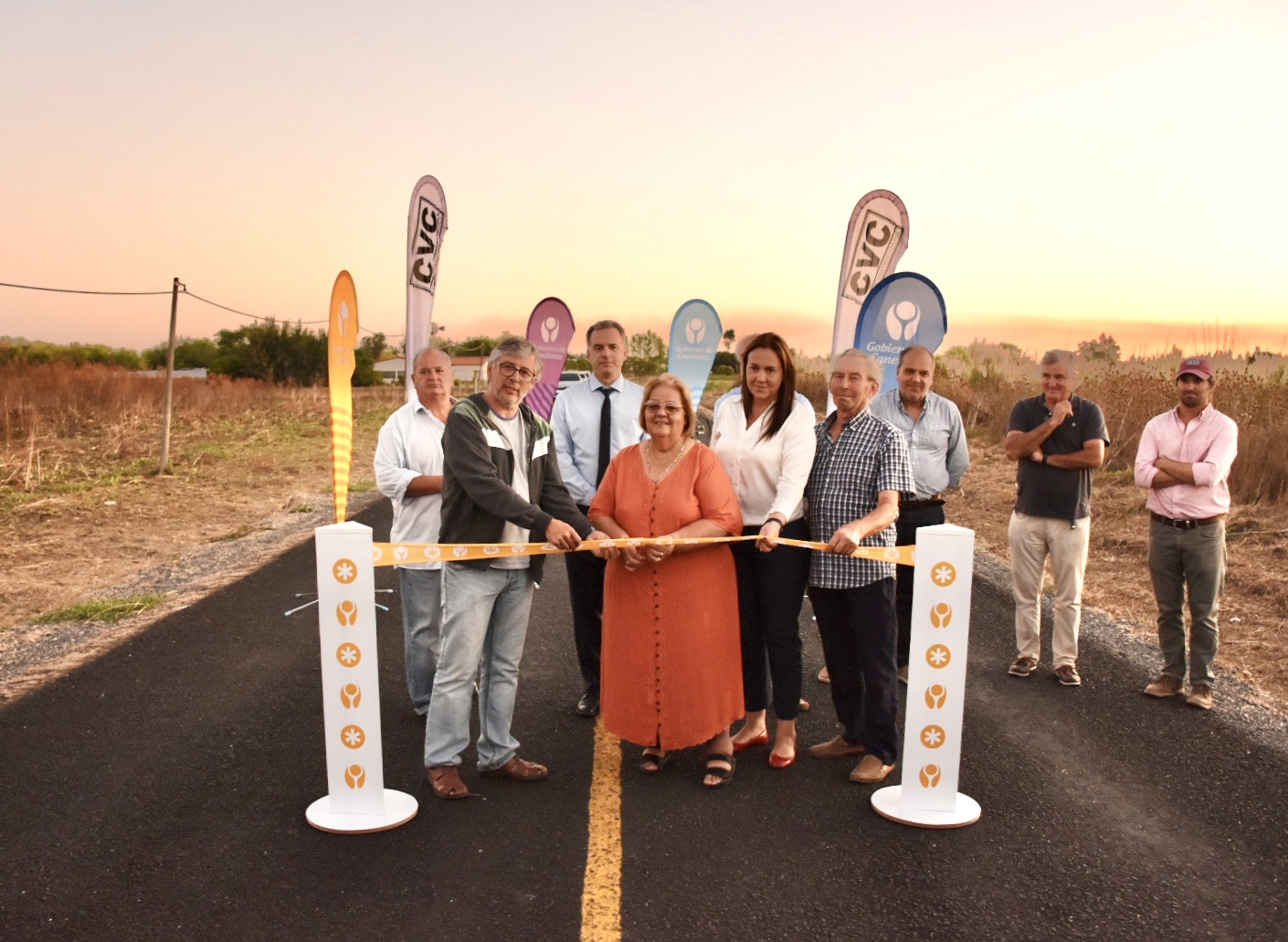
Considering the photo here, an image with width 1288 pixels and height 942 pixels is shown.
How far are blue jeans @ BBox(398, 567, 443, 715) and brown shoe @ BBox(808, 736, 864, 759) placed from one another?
2.11m

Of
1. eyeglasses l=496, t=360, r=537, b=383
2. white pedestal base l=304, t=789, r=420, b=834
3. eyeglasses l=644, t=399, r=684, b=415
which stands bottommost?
white pedestal base l=304, t=789, r=420, b=834

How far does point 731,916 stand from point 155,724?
142 inches

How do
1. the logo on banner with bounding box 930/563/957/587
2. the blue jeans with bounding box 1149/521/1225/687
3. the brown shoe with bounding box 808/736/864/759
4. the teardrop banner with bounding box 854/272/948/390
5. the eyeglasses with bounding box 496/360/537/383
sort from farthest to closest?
the teardrop banner with bounding box 854/272/948/390 < the blue jeans with bounding box 1149/521/1225/687 < the brown shoe with bounding box 808/736/864/759 < the eyeglasses with bounding box 496/360/537/383 < the logo on banner with bounding box 930/563/957/587

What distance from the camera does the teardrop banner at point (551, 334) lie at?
31.7 ft

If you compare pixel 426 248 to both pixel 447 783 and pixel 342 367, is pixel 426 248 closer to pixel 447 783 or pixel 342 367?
pixel 342 367

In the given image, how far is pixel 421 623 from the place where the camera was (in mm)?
5305

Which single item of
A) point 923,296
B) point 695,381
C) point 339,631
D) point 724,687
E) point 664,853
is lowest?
point 664,853

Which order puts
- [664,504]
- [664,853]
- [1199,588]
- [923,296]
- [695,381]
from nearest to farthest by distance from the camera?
[664,853] < [664,504] < [1199,588] < [923,296] < [695,381]

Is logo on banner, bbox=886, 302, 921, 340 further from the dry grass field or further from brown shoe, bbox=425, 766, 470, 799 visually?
brown shoe, bbox=425, 766, 470, 799

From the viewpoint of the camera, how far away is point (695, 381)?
951 centimetres

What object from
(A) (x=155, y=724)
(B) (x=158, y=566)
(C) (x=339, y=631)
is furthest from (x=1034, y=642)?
(B) (x=158, y=566)

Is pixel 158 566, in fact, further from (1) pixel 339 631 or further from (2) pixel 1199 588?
(2) pixel 1199 588

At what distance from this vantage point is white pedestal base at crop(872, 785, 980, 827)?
4.19 meters

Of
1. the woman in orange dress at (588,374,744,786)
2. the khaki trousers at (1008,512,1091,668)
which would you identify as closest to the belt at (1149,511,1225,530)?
the khaki trousers at (1008,512,1091,668)
